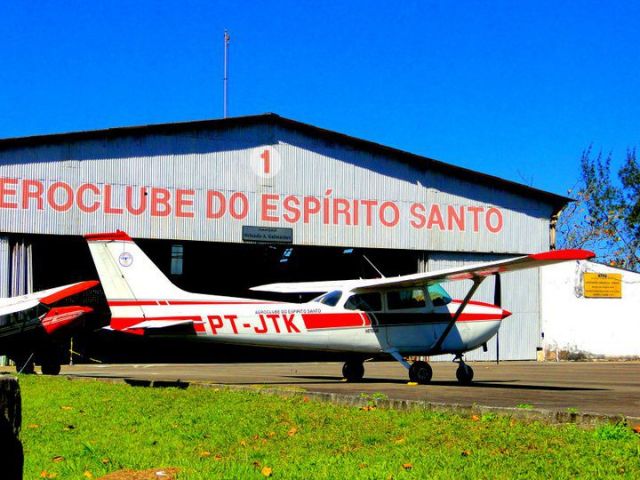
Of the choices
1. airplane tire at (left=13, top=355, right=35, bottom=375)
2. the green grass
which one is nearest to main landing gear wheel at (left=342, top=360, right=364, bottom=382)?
airplane tire at (left=13, top=355, right=35, bottom=375)

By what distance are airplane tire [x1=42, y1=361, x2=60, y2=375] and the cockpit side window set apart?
7.77 meters

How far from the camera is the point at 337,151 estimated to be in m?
36.8

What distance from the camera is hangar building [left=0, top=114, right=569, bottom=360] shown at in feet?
103

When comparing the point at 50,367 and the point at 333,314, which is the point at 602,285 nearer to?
the point at 333,314

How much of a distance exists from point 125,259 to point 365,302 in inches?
226

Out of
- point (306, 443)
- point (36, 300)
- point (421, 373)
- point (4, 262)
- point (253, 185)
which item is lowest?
point (421, 373)

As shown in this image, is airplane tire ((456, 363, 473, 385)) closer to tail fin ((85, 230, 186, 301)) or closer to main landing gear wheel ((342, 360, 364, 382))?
main landing gear wheel ((342, 360, 364, 382))

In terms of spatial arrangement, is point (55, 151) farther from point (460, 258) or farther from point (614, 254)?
point (614, 254)

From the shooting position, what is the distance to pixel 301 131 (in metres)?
36.0

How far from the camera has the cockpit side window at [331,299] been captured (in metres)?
19.6

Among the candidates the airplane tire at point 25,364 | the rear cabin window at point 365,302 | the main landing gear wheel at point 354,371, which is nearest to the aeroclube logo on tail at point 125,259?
the rear cabin window at point 365,302

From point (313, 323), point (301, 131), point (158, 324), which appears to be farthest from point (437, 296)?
point (301, 131)

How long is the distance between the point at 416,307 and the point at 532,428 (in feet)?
37.9

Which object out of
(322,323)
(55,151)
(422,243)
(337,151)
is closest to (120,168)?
(55,151)
